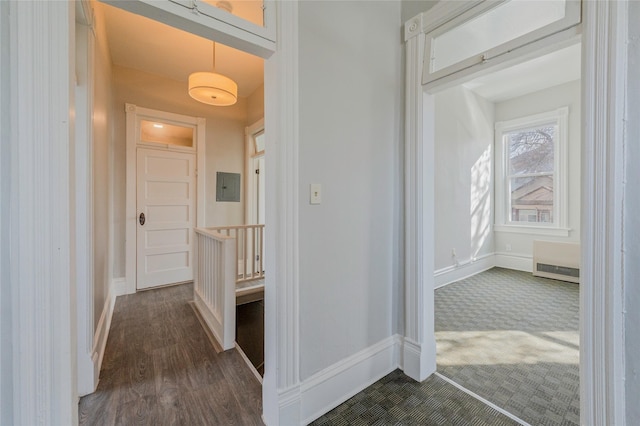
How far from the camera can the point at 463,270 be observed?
13.3ft

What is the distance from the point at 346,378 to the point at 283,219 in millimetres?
1089

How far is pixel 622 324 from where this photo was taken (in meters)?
1.07

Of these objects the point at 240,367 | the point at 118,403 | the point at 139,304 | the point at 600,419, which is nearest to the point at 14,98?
the point at 118,403

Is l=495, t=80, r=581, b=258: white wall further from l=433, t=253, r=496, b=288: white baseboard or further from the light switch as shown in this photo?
the light switch

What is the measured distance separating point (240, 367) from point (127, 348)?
1014 millimetres

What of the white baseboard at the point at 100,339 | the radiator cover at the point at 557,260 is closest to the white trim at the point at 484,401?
the white baseboard at the point at 100,339

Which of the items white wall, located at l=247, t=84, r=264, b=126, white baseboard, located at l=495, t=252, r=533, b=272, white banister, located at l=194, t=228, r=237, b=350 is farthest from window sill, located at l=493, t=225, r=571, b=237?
white banister, located at l=194, t=228, r=237, b=350

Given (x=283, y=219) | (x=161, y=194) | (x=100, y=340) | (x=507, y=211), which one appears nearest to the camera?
(x=283, y=219)

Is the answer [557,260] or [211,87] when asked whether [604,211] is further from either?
[557,260]

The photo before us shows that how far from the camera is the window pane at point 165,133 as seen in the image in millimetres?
3684

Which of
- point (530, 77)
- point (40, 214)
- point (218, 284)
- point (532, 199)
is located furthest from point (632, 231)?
point (532, 199)

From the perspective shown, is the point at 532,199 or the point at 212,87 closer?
the point at 212,87

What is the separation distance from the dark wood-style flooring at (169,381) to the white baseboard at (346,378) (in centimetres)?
30

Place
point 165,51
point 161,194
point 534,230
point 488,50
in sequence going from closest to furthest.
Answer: point 488,50, point 165,51, point 161,194, point 534,230
